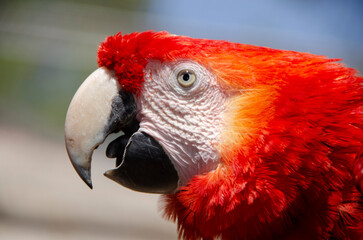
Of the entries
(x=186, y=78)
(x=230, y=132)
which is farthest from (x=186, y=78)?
(x=230, y=132)

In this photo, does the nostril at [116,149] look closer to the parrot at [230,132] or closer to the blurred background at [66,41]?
the parrot at [230,132]

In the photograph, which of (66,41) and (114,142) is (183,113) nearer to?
(114,142)

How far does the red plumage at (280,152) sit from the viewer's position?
0.84 metres

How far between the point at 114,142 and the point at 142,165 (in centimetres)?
10

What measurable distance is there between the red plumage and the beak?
0.29 ft

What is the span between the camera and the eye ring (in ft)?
3.03

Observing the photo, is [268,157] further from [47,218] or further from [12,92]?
[12,92]

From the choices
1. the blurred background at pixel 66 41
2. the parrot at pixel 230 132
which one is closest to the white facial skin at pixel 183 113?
the parrot at pixel 230 132

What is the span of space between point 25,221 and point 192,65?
2448 mm

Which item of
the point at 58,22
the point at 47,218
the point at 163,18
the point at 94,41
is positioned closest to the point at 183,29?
the point at 163,18

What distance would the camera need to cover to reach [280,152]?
0.83 m

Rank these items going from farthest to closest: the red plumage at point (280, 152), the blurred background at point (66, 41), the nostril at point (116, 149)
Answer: the blurred background at point (66, 41) < the nostril at point (116, 149) < the red plumage at point (280, 152)

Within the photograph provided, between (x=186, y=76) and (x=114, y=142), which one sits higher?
(x=186, y=76)

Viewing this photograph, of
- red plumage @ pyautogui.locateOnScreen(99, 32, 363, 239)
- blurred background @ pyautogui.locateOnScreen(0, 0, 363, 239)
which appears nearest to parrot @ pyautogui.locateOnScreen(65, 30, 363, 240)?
red plumage @ pyautogui.locateOnScreen(99, 32, 363, 239)
